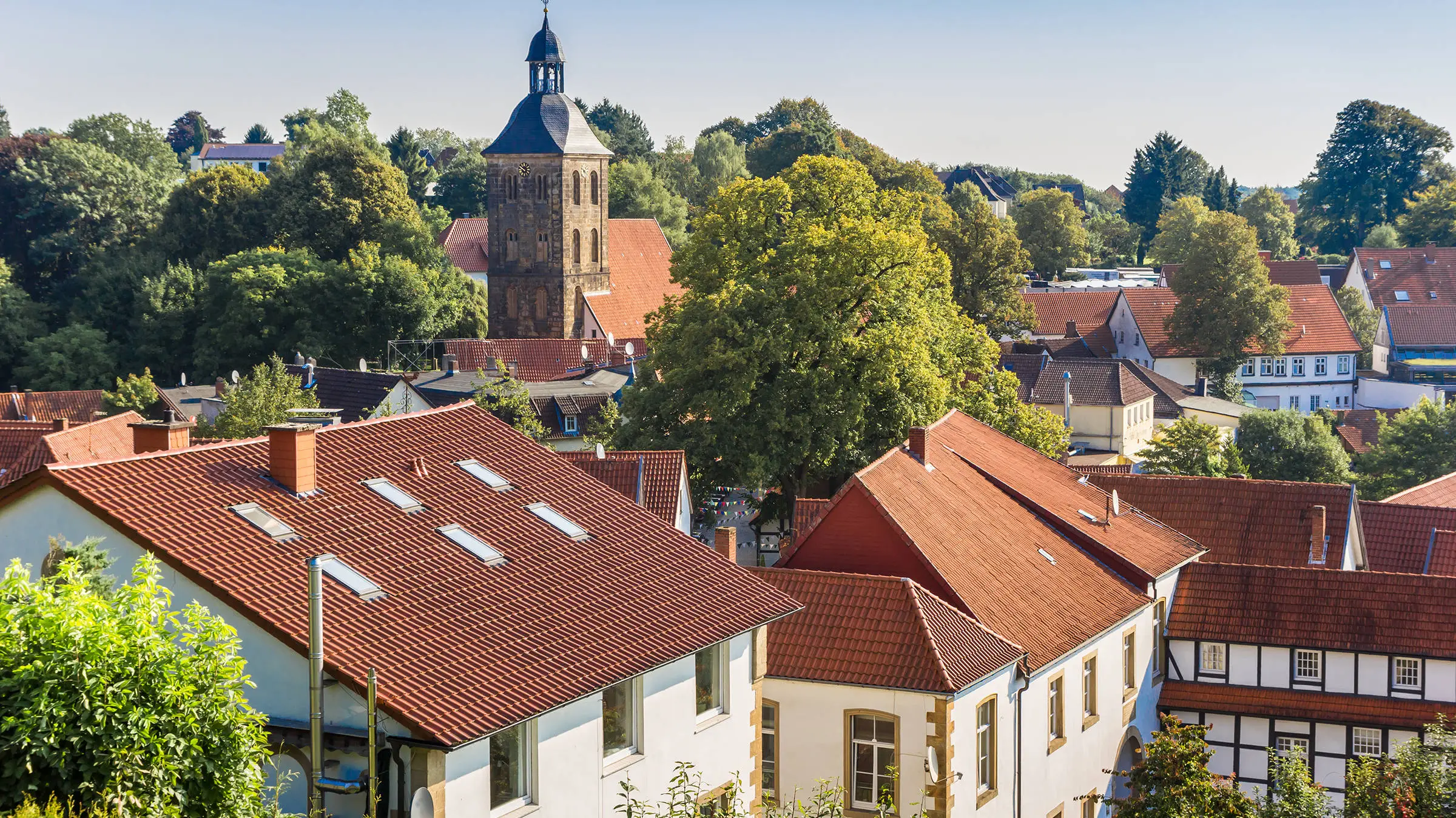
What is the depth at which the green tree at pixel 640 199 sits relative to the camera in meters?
106

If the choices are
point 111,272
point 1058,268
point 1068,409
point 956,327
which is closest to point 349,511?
point 956,327

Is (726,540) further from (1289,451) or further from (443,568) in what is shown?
(1289,451)

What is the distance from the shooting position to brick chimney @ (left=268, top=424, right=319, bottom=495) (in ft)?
57.6

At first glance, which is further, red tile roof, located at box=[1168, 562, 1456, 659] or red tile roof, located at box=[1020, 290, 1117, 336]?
red tile roof, located at box=[1020, 290, 1117, 336]

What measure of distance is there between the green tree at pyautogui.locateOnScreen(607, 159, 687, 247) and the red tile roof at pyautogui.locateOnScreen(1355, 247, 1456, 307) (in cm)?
4556

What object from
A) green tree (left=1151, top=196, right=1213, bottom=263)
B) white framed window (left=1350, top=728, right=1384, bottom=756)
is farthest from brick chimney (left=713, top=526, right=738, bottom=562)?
green tree (left=1151, top=196, right=1213, bottom=263)

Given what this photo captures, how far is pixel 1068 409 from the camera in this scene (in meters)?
65.9

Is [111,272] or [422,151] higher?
[422,151]

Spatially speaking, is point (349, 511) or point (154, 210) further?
point (154, 210)

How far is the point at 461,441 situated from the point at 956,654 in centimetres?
789

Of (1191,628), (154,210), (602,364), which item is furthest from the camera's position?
(154,210)

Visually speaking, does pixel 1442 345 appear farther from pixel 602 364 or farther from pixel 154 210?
pixel 154 210

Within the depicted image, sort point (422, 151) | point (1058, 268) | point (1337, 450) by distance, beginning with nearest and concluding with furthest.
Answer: point (1337, 450), point (1058, 268), point (422, 151)

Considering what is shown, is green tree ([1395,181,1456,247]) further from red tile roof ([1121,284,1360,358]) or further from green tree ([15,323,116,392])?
green tree ([15,323,116,392])
